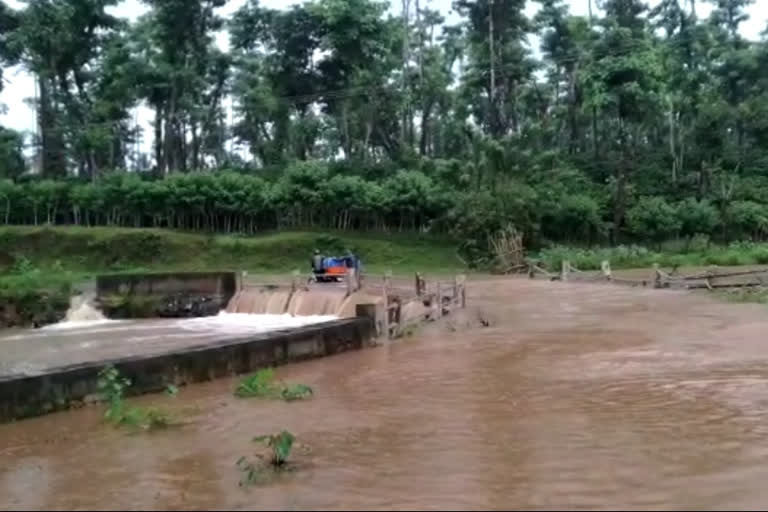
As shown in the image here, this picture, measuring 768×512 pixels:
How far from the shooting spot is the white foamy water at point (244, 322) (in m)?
23.0

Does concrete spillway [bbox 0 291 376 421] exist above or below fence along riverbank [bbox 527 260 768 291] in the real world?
below

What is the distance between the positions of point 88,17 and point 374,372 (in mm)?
44897

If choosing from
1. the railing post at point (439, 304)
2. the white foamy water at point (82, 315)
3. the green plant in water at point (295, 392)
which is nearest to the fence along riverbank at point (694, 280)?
the railing post at point (439, 304)

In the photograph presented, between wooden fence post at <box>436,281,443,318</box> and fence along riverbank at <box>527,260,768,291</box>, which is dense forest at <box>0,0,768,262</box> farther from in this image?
wooden fence post at <box>436,281,443,318</box>

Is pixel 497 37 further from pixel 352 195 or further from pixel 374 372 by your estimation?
pixel 374 372

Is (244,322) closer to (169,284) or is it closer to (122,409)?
(169,284)

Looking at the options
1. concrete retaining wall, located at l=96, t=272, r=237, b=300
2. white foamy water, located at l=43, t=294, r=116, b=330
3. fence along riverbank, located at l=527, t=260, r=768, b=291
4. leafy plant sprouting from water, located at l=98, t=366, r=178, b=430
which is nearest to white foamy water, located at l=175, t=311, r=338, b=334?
concrete retaining wall, located at l=96, t=272, r=237, b=300

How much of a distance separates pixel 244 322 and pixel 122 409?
14.3 meters

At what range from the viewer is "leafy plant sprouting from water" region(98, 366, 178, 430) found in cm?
1023

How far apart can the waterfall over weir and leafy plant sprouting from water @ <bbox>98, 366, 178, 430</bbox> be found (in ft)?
34.0

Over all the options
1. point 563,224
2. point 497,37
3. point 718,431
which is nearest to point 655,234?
point 563,224

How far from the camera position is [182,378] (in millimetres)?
13133

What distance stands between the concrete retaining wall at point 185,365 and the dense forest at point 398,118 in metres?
25.2

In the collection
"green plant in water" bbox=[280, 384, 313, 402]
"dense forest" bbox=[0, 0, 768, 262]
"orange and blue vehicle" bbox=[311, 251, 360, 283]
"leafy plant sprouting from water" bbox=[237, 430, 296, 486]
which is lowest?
"green plant in water" bbox=[280, 384, 313, 402]
